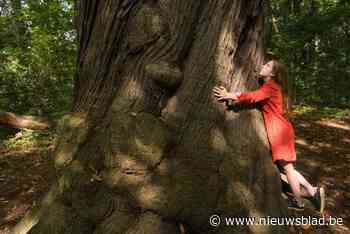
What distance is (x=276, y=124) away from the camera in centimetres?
385

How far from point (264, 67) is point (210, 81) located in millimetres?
783

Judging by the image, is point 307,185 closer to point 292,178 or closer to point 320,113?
point 292,178

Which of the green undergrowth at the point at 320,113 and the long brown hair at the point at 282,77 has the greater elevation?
the long brown hair at the point at 282,77

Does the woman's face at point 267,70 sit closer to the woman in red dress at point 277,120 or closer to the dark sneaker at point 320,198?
the woman in red dress at point 277,120

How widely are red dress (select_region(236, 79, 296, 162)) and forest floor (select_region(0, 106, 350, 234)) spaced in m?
1.33

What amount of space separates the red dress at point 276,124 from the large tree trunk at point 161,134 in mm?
136

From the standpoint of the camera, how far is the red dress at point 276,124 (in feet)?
12.6

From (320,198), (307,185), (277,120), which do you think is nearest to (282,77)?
(277,120)

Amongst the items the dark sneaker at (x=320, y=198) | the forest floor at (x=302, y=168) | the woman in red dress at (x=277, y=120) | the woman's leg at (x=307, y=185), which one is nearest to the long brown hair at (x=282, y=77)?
the woman in red dress at (x=277, y=120)

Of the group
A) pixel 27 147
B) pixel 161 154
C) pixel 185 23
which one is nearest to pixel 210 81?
pixel 185 23

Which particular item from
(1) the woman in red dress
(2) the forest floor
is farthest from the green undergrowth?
(1) the woman in red dress

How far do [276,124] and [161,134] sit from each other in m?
1.34

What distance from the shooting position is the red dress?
384cm

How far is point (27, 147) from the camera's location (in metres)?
8.35
